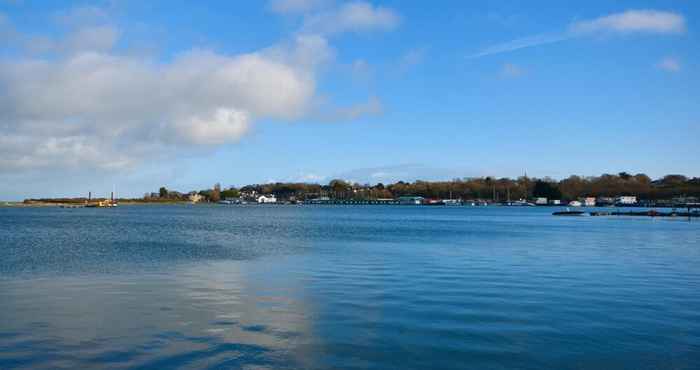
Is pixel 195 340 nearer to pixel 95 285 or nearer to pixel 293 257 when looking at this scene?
pixel 95 285

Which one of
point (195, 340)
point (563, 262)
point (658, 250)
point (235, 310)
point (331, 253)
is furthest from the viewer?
point (658, 250)

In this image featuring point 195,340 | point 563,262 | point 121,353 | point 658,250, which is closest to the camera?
point 121,353

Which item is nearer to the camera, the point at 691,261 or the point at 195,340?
the point at 195,340

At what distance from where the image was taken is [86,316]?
14195 millimetres

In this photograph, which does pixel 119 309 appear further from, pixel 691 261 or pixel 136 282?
pixel 691 261

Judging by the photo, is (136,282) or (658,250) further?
(658,250)

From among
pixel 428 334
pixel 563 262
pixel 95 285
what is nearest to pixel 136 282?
pixel 95 285

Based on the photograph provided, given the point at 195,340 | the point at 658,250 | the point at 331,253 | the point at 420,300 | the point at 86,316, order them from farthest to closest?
the point at 658,250 < the point at 331,253 < the point at 420,300 < the point at 86,316 < the point at 195,340

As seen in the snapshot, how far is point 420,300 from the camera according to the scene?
55.3ft

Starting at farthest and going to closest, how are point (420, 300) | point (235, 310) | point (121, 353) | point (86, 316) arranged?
point (420, 300), point (235, 310), point (86, 316), point (121, 353)

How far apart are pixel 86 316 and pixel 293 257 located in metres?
16.1

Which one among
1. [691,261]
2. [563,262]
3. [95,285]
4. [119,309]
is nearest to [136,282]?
[95,285]

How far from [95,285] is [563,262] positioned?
20.9 meters

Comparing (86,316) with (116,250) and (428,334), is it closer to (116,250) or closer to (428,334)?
(428,334)
